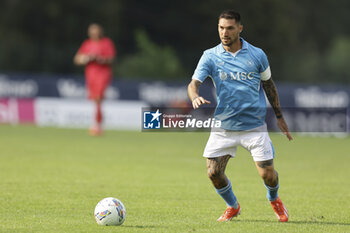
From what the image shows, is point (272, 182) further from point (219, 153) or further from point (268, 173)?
point (219, 153)


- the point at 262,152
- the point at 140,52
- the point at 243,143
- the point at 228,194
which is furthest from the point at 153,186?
the point at 140,52

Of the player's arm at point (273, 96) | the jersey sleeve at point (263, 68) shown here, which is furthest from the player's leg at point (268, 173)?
the jersey sleeve at point (263, 68)

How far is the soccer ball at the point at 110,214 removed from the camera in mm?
7734

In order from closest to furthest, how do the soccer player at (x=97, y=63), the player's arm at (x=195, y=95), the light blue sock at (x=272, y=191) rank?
the player's arm at (x=195, y=95)
the light blue sock at (x=272, y=191)
the soccer player at (x=97, y=63)

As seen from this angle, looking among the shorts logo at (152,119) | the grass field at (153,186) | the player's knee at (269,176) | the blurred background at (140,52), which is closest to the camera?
the grass field at (153,186)

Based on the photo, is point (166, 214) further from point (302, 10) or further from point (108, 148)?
point (302, 10)

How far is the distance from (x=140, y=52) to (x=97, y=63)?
45.3 ft

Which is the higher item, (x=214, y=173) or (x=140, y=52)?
(x=214, y=173)

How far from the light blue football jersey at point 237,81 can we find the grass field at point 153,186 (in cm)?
115

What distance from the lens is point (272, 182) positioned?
8.26 m

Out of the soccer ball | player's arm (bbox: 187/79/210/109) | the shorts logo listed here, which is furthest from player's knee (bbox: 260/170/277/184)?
the soccer ball

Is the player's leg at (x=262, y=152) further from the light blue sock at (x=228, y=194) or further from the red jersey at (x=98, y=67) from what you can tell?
the red jersey at (x=98, y=67)

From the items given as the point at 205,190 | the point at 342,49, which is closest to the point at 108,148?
the point at 205,190

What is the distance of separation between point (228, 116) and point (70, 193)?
10.2ft
